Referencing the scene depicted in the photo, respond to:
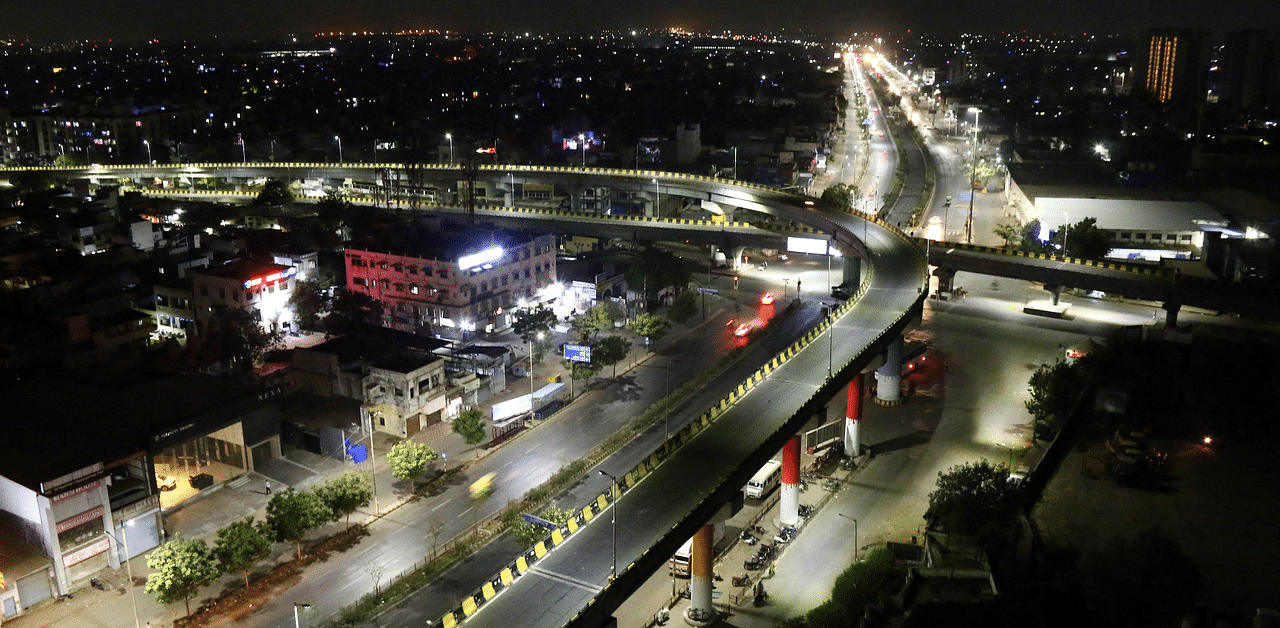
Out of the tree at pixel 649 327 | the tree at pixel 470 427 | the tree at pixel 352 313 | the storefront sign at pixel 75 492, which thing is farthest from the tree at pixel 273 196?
the storefront sign at pixel 75 492

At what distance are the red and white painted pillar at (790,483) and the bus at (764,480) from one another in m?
0.62

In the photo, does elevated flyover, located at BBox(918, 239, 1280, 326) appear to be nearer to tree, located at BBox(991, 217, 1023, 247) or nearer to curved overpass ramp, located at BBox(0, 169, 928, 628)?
curved overpass ramp, located at BBox(0, 169, 928, 628)

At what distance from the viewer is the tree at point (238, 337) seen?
2495cm

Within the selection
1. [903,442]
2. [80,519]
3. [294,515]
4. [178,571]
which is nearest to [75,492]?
[80,519]

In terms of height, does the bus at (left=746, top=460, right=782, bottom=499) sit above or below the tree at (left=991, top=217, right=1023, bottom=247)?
below

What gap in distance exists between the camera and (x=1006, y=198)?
50031 mm

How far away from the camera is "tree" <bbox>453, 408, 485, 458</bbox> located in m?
21.0

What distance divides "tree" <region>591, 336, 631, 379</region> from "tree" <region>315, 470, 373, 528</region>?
8004 millimetres

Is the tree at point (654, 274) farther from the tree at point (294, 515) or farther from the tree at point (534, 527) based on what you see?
the tree at point (294, 515)

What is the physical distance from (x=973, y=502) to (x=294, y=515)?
36.6ft

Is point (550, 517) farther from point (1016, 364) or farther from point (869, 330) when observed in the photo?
point (1016, 364)

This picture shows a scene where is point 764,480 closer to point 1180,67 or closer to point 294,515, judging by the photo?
point 294,515

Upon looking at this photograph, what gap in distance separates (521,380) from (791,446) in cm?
864

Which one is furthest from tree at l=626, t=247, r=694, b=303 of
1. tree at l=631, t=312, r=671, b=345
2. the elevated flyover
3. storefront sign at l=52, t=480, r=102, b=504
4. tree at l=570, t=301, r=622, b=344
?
storefront sign at l=52, t=480, r=102, b=504
